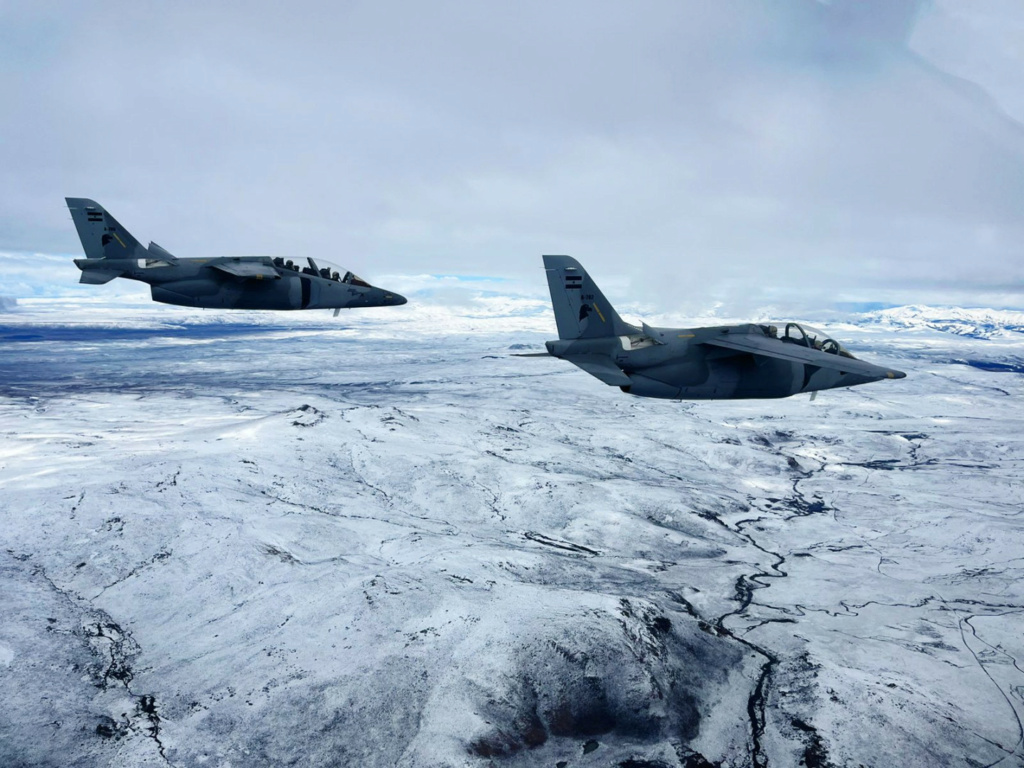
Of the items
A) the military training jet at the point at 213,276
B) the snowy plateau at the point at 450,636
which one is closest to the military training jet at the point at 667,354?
the military training jet at the point at 213,276

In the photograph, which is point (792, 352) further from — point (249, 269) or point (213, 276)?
point (213, 276)

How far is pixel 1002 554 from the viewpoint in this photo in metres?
173

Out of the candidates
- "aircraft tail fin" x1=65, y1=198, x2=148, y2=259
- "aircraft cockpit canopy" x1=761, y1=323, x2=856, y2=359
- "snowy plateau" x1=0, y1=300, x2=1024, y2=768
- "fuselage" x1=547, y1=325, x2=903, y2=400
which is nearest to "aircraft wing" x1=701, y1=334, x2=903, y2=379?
"fuselage" x1=547, y1=325, x2=903, y2=400

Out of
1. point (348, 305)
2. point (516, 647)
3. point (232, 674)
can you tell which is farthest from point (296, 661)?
point (348, 305)

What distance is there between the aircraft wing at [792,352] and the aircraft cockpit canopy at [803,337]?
0.54 meters

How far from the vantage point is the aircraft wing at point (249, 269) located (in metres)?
25.9

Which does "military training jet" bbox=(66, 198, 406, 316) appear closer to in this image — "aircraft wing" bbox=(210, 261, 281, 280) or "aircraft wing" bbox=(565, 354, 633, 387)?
"aircraft wing" bbox=(210, 261, 281, 280)

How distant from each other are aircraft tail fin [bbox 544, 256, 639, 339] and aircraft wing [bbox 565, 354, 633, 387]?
1.36 metres

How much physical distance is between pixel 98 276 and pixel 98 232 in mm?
6577

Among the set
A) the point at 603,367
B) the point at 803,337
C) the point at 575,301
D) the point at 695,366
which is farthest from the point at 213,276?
the point at 803,337

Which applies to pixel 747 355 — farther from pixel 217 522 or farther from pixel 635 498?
pixel 635 498

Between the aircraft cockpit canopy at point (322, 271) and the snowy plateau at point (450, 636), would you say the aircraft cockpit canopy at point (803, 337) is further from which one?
the snowy plateau at point (450, 636)

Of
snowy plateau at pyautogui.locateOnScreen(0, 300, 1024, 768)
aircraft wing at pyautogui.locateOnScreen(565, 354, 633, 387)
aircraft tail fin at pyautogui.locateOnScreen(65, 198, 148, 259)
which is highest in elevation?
aircraft tail fin at pyautogui.locateOnScreen(65, 198, 148, 259)

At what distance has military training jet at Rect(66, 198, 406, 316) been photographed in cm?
2600
